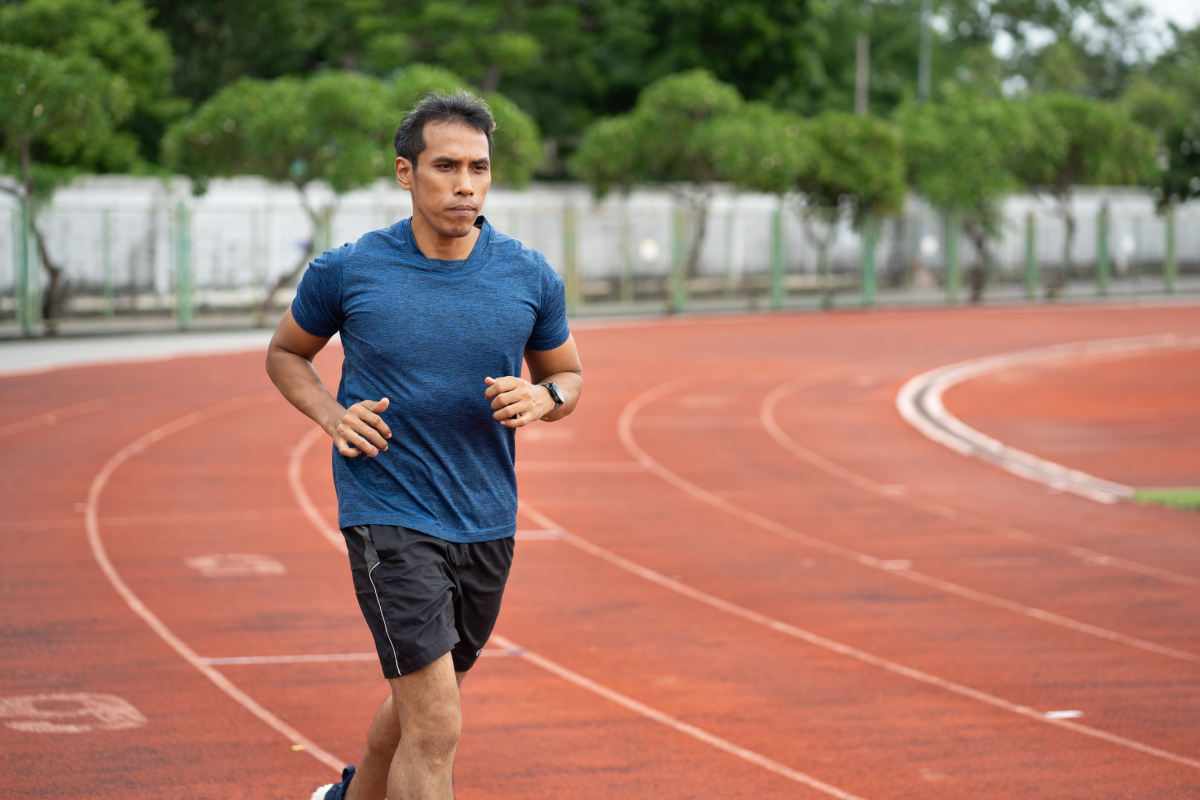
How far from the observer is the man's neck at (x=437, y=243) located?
11.2 feet

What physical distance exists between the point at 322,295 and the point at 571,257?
2678 centimetres

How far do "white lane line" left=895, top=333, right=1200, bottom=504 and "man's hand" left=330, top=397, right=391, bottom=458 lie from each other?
864 centimetres

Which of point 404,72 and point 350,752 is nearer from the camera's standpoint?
point 350,752

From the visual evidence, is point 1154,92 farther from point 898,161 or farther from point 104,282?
point 104,282

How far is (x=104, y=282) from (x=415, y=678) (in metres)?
23.2

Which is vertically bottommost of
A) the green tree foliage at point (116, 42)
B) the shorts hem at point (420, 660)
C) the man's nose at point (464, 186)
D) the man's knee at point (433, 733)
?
the man's knee at point (433, 733)

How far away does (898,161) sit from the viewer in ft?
111

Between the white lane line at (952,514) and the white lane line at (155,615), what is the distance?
5.16 metres

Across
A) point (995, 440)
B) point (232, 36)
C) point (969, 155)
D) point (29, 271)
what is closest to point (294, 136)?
point (29, 271)

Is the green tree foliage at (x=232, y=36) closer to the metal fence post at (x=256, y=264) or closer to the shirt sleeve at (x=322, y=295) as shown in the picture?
the metal fence post at (x=256, y=264)

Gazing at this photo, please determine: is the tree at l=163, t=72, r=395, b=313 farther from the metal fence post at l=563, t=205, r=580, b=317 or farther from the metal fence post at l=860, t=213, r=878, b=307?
the metal fence post at l=860, t=213, r=878, b=307

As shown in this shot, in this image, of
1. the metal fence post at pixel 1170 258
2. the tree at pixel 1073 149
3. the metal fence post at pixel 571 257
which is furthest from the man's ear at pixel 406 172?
the metal fence post at pixel 1170 258

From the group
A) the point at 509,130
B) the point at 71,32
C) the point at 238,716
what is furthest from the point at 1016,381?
the point at 71,32

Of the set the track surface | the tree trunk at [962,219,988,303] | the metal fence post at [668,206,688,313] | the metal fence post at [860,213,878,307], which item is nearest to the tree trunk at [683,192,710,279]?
the metal fence post at [668,206,688,313]
